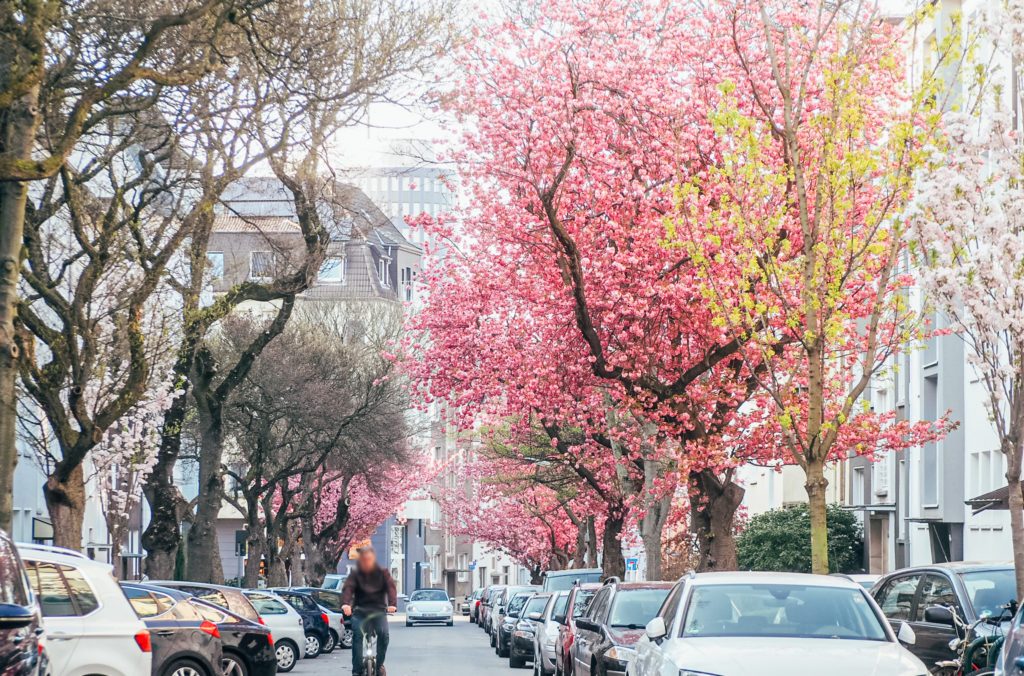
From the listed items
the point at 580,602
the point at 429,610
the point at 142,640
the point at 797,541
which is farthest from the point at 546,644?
the point at 429,610

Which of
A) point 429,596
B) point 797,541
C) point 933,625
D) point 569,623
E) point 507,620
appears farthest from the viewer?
point 429,596

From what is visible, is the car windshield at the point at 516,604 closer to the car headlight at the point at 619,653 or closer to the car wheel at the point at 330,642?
the car wheel at the point at 330,642

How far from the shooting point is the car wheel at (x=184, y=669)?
16.4 meters

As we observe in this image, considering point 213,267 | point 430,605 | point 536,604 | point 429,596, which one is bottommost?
point 430,605

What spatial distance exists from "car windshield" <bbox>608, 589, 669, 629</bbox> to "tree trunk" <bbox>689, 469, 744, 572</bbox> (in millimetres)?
7098

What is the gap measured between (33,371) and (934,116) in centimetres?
1310

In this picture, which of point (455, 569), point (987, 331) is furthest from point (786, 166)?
Answer: point (455, 569)

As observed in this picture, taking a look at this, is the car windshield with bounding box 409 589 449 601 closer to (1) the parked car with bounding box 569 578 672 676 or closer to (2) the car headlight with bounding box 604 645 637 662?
(1) the parked car with bounding box 569 578 672 676

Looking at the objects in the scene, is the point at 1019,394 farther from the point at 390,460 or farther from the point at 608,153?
the point at 390,460

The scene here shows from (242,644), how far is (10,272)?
488cm

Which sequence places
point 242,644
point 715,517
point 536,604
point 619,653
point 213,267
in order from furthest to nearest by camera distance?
point 536,604
point 213,267
point 715,517
point 242,644
point 619,653

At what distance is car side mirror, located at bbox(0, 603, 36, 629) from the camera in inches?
313

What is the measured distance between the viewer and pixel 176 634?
16.6m

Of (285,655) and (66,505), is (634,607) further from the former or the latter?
(285,655)
